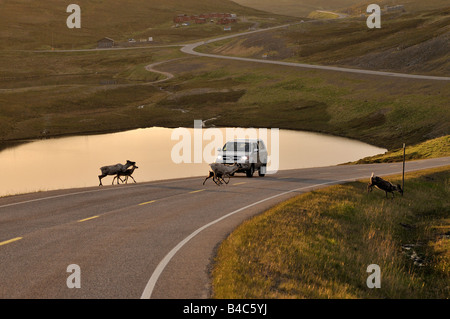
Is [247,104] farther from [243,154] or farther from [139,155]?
[243,154]

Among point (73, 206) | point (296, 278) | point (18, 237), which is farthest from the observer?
point (73, 206)

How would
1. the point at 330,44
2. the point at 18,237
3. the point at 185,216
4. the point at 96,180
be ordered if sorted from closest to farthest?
the point at 18,237
the point at 185,216
the point at 96,180
the point at 330,44

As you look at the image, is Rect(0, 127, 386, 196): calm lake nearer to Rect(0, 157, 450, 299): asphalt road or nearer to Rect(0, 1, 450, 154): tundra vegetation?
Rect(0, 1, 450, 154): tundra vegetation

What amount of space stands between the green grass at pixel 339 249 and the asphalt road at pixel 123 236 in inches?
30.3

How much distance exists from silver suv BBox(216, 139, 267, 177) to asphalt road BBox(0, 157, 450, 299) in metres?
4.20

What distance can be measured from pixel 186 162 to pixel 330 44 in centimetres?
9822

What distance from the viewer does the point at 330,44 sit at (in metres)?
146

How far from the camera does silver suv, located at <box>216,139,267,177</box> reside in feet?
110

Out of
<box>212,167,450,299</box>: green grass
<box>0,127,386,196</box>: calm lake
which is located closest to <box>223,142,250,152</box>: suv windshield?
<box>212,167,450,299</box>: green grass

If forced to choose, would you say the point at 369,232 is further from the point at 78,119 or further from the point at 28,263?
the point at 78,119

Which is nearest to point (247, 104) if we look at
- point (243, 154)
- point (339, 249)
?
→ point (243, 154)

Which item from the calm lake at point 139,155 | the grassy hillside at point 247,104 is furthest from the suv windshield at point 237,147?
the grassy hillside at point 247,104

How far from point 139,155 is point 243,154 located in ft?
93.4
